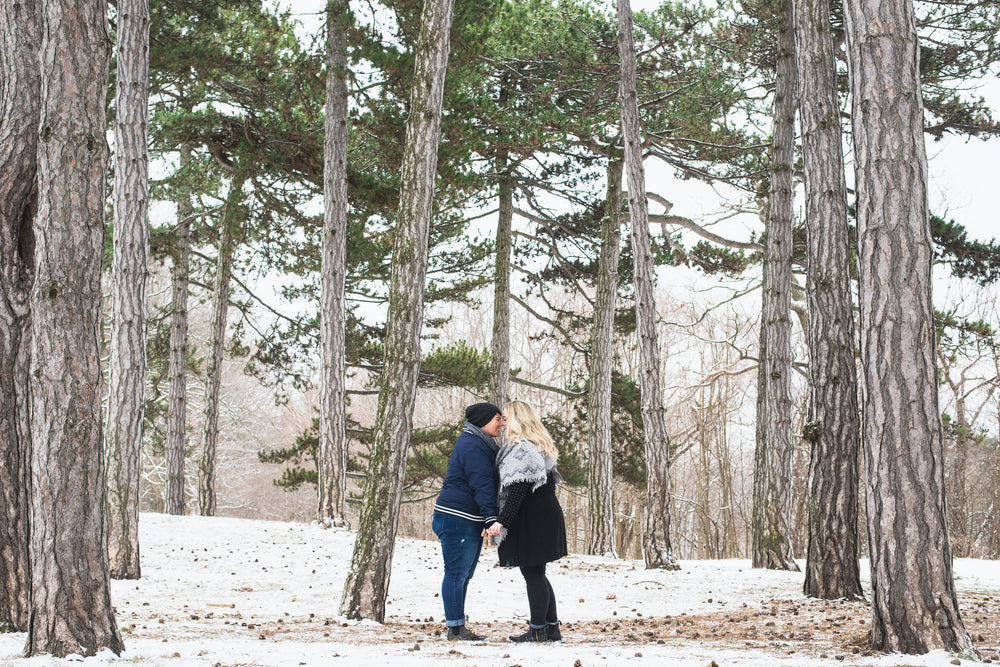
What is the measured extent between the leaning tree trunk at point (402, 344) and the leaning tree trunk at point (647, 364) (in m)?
5.42

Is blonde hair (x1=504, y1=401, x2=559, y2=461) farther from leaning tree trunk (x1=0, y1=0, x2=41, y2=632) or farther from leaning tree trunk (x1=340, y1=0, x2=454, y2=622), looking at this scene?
leaning tree trunk (x1=0, y1=0, x2=41, y2=632)

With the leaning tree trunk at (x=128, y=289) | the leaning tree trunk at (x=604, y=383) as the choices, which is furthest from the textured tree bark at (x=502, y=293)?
the leaning tree trunk at (x=128, y=289)

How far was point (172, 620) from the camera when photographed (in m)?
6.46

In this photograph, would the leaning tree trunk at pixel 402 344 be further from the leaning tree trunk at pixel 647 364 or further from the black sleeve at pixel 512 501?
the leaning tree trunk at pixel 647 364

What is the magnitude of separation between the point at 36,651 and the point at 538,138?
11923 millimetres

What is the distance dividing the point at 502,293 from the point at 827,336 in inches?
366

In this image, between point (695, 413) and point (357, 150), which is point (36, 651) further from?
point (695, 413)

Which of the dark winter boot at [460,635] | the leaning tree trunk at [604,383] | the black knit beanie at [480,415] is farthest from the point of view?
the leaning tree trunk at [604,383]

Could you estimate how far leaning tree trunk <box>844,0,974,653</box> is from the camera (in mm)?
4656

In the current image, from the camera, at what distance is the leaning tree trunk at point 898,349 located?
15.3ft

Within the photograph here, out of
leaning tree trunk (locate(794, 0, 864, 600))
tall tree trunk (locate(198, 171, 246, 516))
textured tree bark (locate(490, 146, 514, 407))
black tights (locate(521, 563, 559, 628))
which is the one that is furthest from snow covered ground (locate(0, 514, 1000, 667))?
textured tree bark (locate(490, 146, 514, 407))

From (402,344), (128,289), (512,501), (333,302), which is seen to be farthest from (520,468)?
(333,302)

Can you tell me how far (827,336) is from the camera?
7.56m

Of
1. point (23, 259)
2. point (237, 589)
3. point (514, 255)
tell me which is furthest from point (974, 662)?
point (514, 255)
